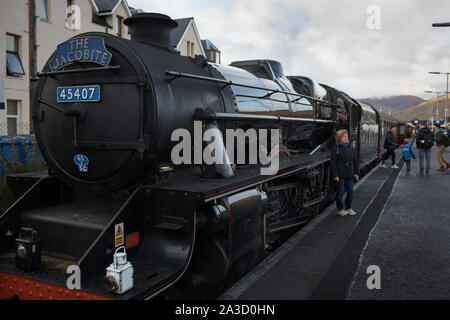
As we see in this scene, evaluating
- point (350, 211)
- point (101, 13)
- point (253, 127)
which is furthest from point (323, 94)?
point (101, 13)

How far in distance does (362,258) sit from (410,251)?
0.78 metres

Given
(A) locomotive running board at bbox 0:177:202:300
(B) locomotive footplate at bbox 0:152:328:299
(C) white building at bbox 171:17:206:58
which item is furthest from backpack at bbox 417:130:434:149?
(C) white building at bbox 171:17:206:58

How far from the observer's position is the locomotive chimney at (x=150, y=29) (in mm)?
4320

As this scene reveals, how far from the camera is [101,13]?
22734 mm

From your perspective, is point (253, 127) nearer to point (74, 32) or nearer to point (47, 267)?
point (47, 267)

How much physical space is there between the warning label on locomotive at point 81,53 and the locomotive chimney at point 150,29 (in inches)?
28.6

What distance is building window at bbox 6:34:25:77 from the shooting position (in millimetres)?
16469

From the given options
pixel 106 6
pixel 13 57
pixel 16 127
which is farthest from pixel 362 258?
pixel 106 6

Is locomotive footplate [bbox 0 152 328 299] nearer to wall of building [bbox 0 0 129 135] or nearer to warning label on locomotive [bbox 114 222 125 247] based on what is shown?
warning label on locomotive [bbox 114 222 125 247]

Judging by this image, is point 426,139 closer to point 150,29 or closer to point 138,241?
point 150,29

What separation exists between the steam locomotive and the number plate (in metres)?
0.01

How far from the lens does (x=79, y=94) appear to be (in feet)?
12.5
